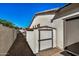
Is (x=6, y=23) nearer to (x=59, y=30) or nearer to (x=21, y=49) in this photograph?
(x=21, y=49)

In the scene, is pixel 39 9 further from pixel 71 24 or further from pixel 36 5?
pixel 71 24

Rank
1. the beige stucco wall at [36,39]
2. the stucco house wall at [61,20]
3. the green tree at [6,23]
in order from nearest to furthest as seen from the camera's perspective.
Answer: the stucco house wall at [61,20], the green tree at [6,23], the beige stucco wall at [36,39]

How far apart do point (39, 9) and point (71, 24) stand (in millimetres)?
930

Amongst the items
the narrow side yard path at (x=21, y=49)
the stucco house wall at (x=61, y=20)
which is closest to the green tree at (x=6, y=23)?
the narrow side yard path at (x=21, y=49)

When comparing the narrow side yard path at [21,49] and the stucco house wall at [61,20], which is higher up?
the stucco house wall at [61,20]

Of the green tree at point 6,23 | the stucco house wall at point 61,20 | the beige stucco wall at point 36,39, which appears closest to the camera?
the stucco house wall at point 61,20

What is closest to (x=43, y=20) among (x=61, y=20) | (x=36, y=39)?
(x=61, y=20)

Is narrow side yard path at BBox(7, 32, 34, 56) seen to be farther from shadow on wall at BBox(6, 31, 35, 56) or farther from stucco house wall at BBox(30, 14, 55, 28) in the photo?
stucco house wall at BBox(30, 14, 55, 28)

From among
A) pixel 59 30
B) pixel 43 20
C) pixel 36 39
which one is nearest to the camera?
pixel 43 20

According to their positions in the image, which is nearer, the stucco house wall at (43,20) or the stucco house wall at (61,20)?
the stucco house wall at (61,20)

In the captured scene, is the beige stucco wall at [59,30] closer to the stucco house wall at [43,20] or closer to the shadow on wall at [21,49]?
the stucco house wall at [43,20]

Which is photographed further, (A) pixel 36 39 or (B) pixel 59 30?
(A) pixel 36 39

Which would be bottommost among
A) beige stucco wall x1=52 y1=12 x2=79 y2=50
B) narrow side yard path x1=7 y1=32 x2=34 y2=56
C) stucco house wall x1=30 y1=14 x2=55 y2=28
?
narrow side yard path x1=7 y1=32 x2=34 y2=56

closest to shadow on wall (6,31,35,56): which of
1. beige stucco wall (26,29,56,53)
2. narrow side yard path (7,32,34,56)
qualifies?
narrow side yard path (7,32,34,56)
